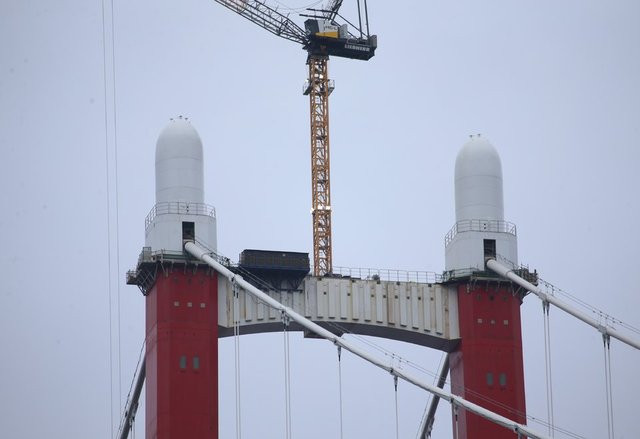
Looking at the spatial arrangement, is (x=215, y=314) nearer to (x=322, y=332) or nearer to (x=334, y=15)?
(x=322, y=332)

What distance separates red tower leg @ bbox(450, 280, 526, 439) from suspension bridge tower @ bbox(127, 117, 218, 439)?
15454 millimetres

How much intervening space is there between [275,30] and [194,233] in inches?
850

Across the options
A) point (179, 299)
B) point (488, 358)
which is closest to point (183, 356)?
point (179, 299)

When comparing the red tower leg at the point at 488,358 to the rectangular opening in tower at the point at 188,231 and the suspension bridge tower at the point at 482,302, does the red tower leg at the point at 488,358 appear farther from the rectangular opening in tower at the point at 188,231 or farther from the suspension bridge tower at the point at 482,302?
the rectangular opening in tower at the point at 188,231

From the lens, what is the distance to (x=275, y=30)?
173 metres

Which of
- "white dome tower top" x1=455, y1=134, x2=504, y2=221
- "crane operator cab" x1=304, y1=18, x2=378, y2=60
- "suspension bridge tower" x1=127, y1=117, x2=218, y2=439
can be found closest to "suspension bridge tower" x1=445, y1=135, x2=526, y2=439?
"white dome tower top" x1=455, y1=134, x2=504, y2=221

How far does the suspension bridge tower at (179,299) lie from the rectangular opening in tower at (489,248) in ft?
56.1

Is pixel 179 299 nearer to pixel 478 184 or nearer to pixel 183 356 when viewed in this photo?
pixel 183 356

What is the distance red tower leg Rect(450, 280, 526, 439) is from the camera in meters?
158

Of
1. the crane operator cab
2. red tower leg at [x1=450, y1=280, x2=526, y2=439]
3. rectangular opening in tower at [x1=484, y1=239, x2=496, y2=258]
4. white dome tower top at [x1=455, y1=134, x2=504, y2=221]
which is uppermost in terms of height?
the crane operator cab

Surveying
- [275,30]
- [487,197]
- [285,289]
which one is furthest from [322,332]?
[275,30]

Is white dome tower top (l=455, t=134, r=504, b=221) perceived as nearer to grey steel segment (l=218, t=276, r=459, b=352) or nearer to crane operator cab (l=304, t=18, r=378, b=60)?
grey steel segment (l=218, t=276, r=459, b=352)

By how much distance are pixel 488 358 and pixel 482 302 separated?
353 centimetres

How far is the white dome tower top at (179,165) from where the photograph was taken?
6186 inches
